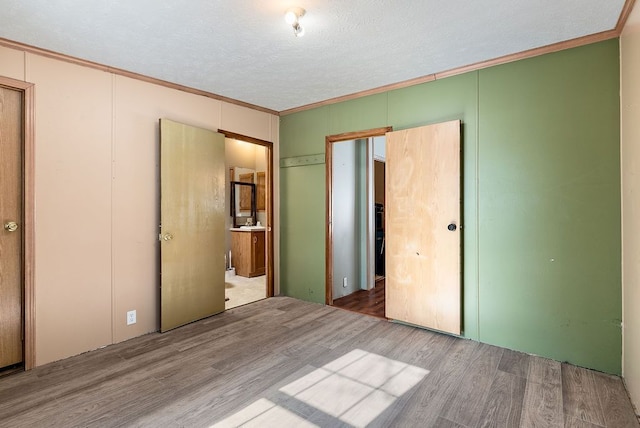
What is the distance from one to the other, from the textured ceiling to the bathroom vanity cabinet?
302 centimetres

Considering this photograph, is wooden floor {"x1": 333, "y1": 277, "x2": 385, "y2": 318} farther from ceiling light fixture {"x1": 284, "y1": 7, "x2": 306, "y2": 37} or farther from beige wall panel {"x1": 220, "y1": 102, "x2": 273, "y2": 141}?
ceiling light fixture {"x1": 284, "y1": 7, "x2": 306, "y2": 37}

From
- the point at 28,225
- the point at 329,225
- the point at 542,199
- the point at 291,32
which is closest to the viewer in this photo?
the point at 291,32

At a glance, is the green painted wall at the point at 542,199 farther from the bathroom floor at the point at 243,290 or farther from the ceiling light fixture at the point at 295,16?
the bathroom floor at the point at 243,290

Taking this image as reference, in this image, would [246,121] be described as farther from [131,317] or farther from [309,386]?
[309,386]

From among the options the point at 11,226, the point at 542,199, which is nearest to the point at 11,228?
the point at 11,226

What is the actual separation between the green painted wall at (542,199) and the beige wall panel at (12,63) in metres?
3.31

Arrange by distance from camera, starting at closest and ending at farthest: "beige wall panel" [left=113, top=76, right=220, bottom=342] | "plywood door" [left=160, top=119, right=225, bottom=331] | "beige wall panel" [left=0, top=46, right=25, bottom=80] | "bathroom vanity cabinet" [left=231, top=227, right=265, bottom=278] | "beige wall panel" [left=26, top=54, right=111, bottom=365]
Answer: "beige wall panel" [left=0, top=46, right=25, bottom=80] < "beige wall panel" [left=26, top=54, right=111, bottom=365] < "beige wall panel" [left=113, top=76, right=220, bottom=342] < "plywood door" [left=160, top=119, right=225, bottom=331] < "bathroom vanity cabinet" [left=231, top=227, right=265, bottom=278]

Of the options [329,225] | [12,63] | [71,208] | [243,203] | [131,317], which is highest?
Result: [12,63]

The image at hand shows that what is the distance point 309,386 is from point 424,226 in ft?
5.91

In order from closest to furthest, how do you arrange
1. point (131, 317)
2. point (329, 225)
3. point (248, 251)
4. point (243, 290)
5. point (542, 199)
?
point (542, 199) → point (131, 317) → point (329, 225) → point (243, 290) → point (248, 251)

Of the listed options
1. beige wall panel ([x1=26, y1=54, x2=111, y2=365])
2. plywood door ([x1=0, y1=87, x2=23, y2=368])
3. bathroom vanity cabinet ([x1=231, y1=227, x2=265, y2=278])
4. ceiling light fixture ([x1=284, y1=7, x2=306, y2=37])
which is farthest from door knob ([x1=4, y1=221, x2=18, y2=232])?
bathroom vanity cabinet ([x1=231, y1=227, x2=265, y2=278])

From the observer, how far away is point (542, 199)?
2.65 metres

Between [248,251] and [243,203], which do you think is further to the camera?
[243,203]

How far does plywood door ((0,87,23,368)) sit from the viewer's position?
244 cm
